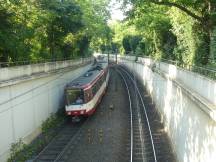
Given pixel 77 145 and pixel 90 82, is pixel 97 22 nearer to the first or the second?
pixel 90 82

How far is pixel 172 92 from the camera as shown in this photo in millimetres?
23547

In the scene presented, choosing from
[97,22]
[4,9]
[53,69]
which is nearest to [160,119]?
[53,69]

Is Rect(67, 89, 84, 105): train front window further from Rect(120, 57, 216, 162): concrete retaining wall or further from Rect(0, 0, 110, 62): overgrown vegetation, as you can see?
Rect(120, 57, 216, 162): concrete retaining wall

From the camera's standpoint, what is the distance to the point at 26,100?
23.9 metres

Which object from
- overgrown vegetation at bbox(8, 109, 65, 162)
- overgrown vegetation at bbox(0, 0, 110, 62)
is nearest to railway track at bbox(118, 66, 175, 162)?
overgrown vegetation at bbox(8, 109, 65, 162)

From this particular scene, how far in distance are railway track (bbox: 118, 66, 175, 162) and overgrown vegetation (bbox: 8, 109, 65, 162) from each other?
207 inches

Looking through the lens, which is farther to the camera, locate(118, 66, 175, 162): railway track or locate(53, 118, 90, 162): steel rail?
locate(53, 118, 90, 162): steel rail

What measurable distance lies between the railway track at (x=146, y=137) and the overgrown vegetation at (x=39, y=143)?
5.26 m

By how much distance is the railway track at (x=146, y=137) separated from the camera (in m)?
21.2

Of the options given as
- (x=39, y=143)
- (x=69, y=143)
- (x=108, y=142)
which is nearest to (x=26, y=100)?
(x=39, y=143)

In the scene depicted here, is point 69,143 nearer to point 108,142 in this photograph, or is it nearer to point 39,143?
point 39,143

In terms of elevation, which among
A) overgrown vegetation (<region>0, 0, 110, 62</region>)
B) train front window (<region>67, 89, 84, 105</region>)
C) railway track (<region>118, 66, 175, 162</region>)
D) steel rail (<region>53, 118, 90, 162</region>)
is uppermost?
overgrown vegetation (<region>0, 0, 110, 62</region>)

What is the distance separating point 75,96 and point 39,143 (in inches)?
251

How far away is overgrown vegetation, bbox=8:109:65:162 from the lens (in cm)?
2122
